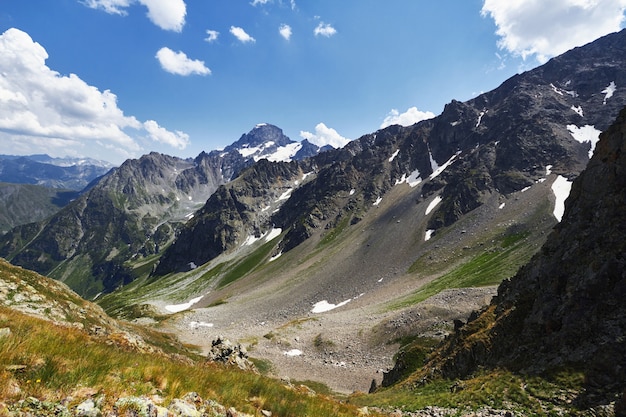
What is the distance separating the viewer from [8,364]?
252 inches

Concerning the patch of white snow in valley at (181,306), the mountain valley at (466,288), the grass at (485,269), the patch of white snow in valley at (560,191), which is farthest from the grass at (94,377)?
the patch of white snow in valley at (181,306)

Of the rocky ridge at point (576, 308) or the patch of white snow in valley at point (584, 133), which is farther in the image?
the patch of white snow in valley at point (584, 133)

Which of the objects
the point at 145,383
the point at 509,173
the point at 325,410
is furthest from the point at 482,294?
the point at 509,173

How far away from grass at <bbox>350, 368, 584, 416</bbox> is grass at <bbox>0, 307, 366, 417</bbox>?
1207cm

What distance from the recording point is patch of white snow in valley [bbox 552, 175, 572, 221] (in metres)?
125

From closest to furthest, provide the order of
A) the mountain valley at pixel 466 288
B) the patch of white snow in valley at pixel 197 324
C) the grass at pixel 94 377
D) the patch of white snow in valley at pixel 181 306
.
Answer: the grass at pixel 94 377 → the mountain valley at pixel 466 288 → the patch of white snow in valley at pixel 197 324 → the patch of white snow in valley at pixel 181 306

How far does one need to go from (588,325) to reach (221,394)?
20.7 meters

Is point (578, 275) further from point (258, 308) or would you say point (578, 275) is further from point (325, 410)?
point (258, 308)

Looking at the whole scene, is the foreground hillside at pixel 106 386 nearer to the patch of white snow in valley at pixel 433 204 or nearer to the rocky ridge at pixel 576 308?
the rocky ridge at pixel 576 308

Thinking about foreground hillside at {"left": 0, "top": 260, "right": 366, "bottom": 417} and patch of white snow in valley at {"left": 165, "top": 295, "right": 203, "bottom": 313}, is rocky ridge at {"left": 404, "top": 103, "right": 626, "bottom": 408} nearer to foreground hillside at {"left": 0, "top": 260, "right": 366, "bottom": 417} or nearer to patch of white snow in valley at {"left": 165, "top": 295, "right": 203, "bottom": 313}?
foreground hillside at {"left": 0, "top": 260, "right": 366, "bottom": 417}

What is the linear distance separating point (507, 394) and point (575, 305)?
24.3ft

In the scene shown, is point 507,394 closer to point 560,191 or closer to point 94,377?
point 94,377

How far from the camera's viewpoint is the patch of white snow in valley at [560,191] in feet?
409

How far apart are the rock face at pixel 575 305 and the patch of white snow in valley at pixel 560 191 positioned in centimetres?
11212
